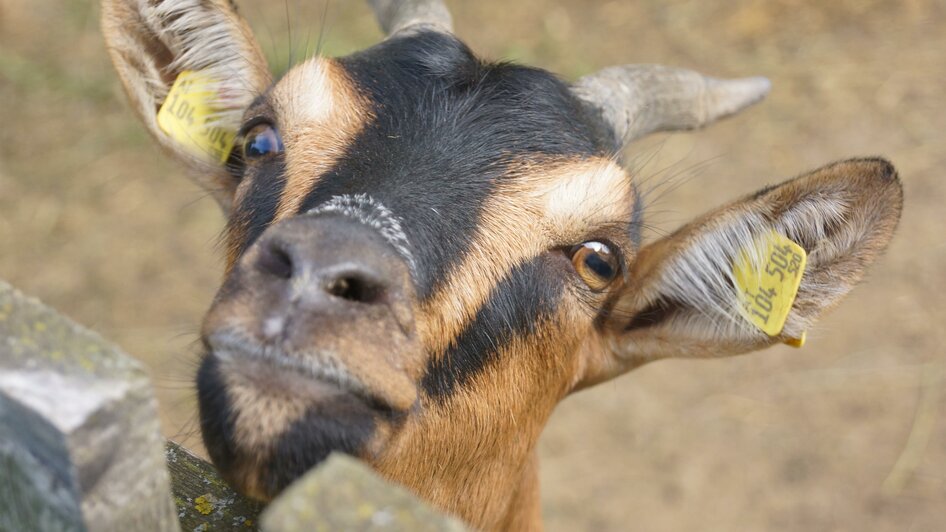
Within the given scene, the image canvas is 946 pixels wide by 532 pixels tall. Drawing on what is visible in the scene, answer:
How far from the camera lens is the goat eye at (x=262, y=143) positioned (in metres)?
3.29

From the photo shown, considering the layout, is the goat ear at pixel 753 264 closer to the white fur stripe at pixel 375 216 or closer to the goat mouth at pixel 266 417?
the white fur stripe at pixel 375 216

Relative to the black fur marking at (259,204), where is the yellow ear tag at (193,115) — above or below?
below

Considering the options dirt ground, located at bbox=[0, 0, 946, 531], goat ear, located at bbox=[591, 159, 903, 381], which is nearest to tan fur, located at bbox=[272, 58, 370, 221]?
goat ear, located at bbox=[591, 159, 903, 381]

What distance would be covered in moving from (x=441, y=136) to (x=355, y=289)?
94 cm

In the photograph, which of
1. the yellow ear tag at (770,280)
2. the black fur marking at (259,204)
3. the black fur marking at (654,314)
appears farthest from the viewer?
the black fur marking at (654,314)

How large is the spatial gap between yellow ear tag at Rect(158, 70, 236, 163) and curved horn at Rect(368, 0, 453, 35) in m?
0.90

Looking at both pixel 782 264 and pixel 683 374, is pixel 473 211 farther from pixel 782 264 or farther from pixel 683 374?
pixel 683 374

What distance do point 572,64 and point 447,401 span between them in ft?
23.6

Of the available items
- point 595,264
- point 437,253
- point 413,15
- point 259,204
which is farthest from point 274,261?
point 413,15

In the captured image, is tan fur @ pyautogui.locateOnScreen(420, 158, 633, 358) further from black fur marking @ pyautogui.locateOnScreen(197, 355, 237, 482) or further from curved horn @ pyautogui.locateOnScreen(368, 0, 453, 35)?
curved horn @ pyautogui.locateOnScreen(368, 0, 453, 35)

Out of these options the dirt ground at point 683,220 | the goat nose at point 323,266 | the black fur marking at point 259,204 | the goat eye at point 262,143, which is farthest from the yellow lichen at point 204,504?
the dirt ground at point 683,220

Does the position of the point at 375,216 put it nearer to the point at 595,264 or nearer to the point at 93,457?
the point at 595,264

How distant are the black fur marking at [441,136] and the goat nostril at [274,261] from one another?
446 millimetres

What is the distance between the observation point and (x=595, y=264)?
321 cm
